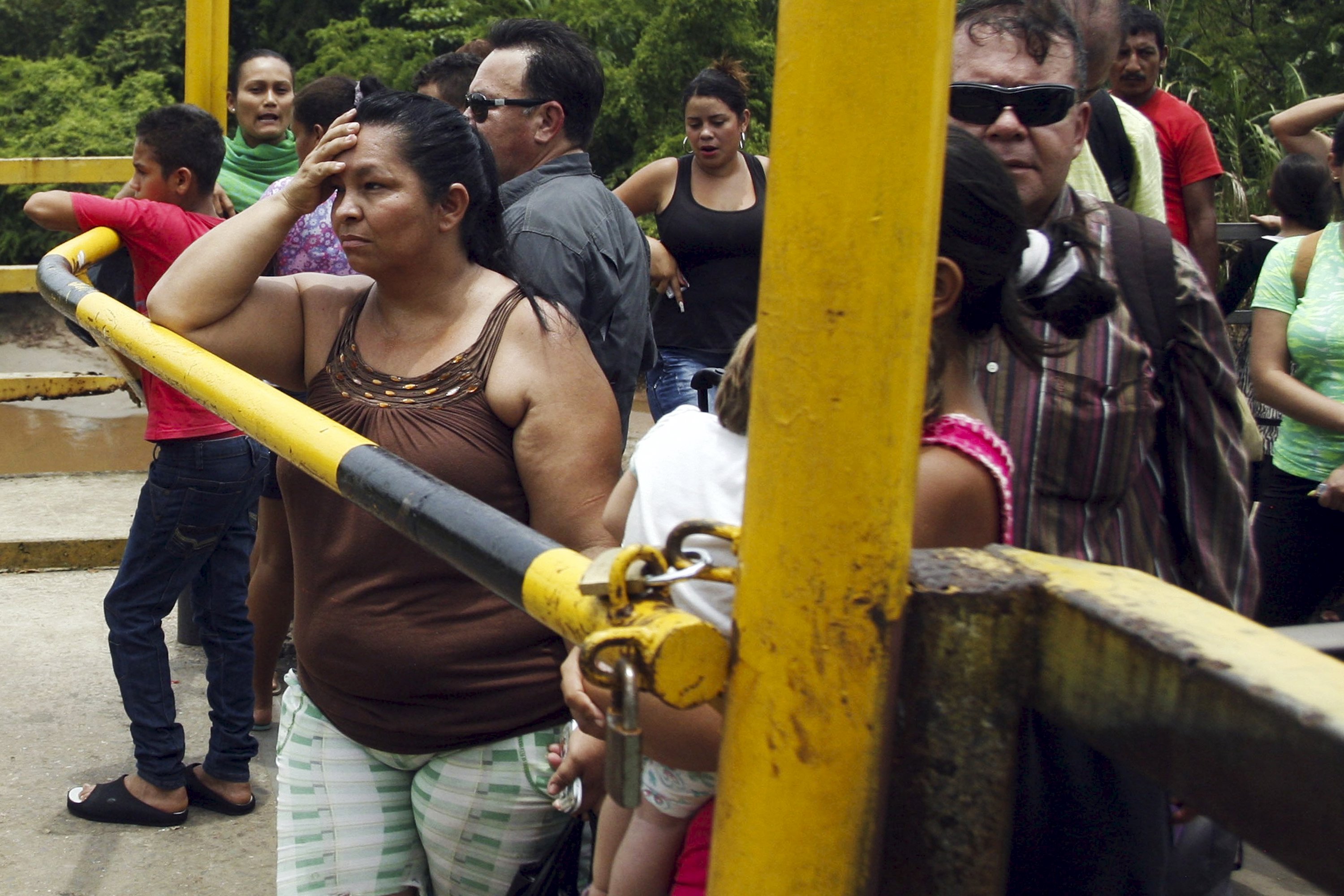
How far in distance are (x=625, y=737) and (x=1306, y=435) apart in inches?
120

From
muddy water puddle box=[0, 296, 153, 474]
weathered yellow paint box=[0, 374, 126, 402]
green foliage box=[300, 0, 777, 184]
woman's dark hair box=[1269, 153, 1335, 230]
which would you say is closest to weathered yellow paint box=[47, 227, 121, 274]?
weathered yellow paint box=[0, 374, 126, 402]

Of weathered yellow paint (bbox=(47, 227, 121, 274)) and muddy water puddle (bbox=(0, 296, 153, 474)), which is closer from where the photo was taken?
weathered yellow paint (bbox=(47, 227, 121, 274))

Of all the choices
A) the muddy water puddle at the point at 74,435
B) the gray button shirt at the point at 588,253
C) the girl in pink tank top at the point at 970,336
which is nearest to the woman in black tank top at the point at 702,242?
the gray button shirt at the point at 588,253

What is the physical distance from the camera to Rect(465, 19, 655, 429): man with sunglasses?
10.6ft

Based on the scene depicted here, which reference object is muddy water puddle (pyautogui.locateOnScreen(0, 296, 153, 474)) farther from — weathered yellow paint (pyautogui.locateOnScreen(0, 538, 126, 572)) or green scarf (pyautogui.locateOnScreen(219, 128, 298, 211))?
green scarf (pyautogui.locateOnScreen(219, 128, 298, 211))

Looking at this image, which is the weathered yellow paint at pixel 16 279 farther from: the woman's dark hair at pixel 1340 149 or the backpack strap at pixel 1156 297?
the backpack strap at pixel 1156 297

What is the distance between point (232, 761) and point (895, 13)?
3391 mm

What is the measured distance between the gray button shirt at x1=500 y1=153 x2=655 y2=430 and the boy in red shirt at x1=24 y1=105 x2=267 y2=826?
1004 millimetres

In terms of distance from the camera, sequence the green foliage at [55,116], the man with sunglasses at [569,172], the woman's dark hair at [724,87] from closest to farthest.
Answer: the man with sunglasses at [569,172] < the woman's dark hair at [724,87] < the green foliage at [55,116]

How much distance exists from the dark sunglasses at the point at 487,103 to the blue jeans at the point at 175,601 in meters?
1.07

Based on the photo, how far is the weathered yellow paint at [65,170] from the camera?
5578 millimetres

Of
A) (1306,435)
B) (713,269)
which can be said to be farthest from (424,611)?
(713,269)

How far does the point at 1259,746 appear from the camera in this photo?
28.7 inches

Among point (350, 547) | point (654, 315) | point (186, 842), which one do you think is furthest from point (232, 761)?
point (654, 315)
